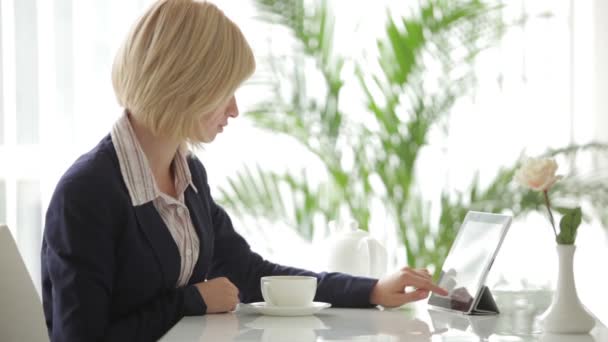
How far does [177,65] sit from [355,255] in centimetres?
68

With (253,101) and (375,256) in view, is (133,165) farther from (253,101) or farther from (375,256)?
(253,101)

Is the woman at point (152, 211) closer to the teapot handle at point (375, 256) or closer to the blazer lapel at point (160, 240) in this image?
the blazer lapel at point (160, 240)

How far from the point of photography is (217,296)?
1.59 m

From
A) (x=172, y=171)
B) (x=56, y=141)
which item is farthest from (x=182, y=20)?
(x=56, y=141)

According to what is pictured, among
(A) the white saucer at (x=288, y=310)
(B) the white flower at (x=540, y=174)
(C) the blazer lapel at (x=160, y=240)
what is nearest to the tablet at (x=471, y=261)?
(B) the white flower at (x=540, y=174)

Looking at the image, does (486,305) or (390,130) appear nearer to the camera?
(486,305)

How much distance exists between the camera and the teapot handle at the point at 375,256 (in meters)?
2.06

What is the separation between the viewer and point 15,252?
204cm

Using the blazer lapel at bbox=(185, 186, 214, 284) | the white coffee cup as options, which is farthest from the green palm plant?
the white coffee cup

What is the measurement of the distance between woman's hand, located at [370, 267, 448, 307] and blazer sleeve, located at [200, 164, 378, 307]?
3cm

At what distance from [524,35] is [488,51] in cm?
17

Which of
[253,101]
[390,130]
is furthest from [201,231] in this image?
[253,101]

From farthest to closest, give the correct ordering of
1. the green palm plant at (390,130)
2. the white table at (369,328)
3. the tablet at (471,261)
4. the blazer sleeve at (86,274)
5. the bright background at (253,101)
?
the bright background at (253,101) < the green palm plant at (390,130) < the tablet at (471,261) < the blazer sleeve at (86,274) < the white table at (369,328)

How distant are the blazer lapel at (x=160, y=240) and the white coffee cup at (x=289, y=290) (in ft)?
0.55
